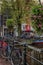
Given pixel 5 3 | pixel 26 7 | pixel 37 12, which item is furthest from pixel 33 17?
pixel 5 3

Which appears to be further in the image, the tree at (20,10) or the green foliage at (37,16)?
the tree at (20,10)

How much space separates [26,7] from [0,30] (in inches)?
701

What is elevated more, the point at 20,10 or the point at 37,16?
the point at 37,16

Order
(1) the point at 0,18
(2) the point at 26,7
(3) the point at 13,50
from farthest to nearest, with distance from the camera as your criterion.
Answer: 1. (1) the point at 0,18
2. (2) the point at 26,7
3. (3) the point at 13,50

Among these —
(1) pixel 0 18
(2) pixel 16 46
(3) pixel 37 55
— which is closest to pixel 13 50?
(2) pixel 16 46

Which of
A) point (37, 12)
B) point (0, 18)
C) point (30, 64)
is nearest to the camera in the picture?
point (37, 12)

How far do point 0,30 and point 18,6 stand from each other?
55.5ft

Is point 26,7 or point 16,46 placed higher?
point 26,7

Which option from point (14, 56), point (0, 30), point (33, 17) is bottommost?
point (0, 30)

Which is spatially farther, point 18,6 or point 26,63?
point 18,6

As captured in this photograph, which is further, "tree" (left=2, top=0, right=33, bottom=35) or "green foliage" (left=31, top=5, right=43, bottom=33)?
"tree" (left=2, top=0, right=33, bottom=35)

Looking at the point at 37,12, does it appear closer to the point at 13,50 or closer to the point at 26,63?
the point at 26,63

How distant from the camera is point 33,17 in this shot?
4.77 meters

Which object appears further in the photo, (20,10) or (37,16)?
(20,10)
